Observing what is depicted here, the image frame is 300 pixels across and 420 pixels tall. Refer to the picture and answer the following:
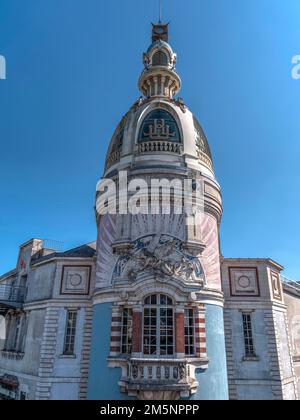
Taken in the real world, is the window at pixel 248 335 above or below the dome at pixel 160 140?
below

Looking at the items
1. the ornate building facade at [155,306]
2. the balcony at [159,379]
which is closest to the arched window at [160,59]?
the ornate building facade at [155,306]

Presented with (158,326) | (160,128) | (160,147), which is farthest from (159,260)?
(160,128)

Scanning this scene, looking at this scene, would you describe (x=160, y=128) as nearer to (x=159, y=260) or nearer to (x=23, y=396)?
(x=159, y=260)

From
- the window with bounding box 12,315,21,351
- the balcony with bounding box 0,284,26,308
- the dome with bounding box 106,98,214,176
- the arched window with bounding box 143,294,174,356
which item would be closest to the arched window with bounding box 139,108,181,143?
the dome with bounding box 106,98,214,176

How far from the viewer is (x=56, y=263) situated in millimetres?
21297

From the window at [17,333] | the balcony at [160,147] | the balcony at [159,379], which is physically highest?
the balcony at [160,147]

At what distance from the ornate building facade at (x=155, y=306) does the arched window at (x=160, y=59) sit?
19.0 ft

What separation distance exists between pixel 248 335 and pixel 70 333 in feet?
36.9

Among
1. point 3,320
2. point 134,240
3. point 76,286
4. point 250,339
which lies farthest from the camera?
point 3,320

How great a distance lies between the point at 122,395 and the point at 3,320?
52.1ft

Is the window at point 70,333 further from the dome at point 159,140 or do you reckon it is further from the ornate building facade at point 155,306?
the dome at point 159,140

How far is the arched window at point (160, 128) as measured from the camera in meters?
20.5
